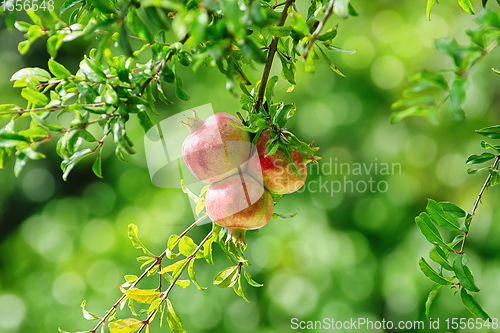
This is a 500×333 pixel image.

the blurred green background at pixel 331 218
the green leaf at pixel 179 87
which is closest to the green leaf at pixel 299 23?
the green leaf at pixel 179 87

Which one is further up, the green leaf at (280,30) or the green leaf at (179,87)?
the green leaf at (280,30)

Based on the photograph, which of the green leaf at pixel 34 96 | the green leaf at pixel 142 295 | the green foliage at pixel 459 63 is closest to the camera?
the green foliage at pixel 459 63

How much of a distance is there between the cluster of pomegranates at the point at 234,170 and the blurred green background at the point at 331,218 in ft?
4.24

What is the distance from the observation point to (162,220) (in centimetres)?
174

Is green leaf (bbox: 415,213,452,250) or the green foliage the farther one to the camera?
green leaf (bbox: 415,213,452,250)

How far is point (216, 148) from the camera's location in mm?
417

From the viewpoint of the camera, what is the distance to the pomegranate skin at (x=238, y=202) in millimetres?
416

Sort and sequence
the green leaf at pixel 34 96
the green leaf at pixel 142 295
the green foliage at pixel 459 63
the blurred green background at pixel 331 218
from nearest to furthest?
the green foliage at pixel 459 63 → the green leaf at pixel 34 96 → the green leaf at pixel 142 295 → the blurred green background at pixel 331 218

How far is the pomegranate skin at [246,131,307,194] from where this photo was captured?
1.41 feet

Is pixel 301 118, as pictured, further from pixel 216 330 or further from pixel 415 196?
pixel 216 330

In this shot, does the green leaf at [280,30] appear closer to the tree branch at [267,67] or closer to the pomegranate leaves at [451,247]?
the tree branch at [267,67]

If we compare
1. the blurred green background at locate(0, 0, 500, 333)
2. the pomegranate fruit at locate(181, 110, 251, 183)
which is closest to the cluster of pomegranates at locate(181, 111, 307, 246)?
the pomegranate fruit at locate(181, 110, 251, 183)

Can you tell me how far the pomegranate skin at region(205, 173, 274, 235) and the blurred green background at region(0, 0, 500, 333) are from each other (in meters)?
1.30

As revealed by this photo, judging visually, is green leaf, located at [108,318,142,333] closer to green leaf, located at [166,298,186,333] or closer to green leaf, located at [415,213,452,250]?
green leaf, located at [166,298,186,333]
